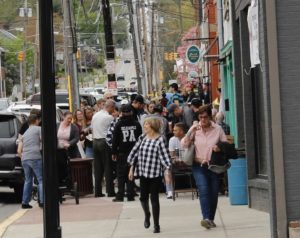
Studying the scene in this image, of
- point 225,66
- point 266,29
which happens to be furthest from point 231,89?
point 266,29

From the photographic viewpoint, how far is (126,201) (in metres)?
16.0

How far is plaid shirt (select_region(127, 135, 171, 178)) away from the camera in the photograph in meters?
11.4

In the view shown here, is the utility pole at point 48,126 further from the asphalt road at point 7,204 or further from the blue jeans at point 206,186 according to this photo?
the asphalt road at point 7,204

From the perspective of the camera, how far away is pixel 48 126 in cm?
859

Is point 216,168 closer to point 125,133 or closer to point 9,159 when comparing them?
point 125,133

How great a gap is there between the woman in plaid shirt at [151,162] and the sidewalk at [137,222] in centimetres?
53

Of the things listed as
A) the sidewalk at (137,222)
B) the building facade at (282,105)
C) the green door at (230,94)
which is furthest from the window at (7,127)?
the building facade at (282,105)

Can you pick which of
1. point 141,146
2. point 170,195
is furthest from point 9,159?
point 141,146

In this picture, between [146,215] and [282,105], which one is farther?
[146,215]

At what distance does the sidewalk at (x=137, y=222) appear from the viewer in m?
11.4

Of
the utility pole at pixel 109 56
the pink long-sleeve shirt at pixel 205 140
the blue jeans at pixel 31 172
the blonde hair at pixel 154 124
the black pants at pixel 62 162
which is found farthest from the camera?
the utility pole at pixel 109 56

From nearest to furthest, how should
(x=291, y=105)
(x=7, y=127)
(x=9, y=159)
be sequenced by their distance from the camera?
1. (x=291, y=105)
2. (x=9, y=159)
3. (x=7, y=127)

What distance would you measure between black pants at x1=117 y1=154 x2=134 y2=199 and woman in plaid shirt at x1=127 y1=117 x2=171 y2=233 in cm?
401

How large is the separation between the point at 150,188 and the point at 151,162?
15.2 inches
